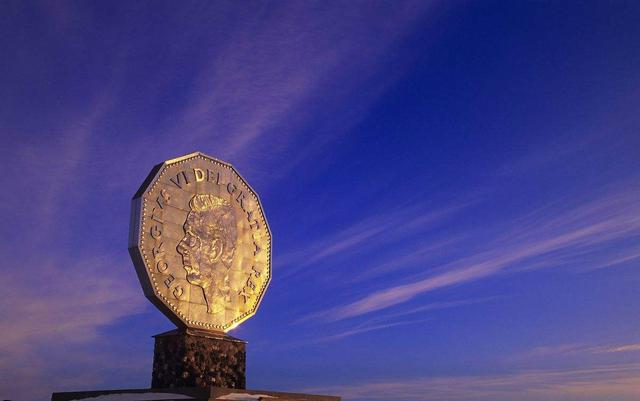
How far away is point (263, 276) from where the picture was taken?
23812 mm

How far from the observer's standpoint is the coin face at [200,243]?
19.8 m

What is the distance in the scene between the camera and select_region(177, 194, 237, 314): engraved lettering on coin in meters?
21.0

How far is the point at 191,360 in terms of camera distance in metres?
20.1

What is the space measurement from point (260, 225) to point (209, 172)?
2.97 m

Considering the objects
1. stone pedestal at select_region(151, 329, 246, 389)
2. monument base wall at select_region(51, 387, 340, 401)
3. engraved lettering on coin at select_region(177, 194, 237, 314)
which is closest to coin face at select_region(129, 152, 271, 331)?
engraved lettering on coin at select_region(177, 194, 237, 314)

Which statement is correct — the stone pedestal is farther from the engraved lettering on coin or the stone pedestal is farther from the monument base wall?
the engraved lettering on coin

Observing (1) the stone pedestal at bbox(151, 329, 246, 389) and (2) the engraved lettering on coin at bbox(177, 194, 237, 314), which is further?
(2) the engraved lettering on coin at bbox(177, 194, 237, 314)

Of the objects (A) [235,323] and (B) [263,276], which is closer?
(A) [235,323]

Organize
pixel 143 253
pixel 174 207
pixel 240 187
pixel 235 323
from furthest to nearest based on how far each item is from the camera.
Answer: pixel 240 187 → pixel 235 323 → pixel 174 207 → pixel 143 253

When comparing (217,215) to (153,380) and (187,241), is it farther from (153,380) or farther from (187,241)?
(153,380)

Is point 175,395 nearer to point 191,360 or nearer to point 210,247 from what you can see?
point 191,360

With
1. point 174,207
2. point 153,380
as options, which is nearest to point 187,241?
point 174,207

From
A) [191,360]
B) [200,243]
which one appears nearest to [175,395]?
[191,360]

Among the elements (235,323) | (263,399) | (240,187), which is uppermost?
(240,187)
